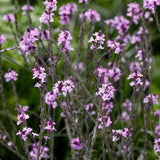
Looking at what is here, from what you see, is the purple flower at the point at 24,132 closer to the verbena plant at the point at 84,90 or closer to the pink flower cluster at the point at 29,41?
the verbena plant at the point at 84,90

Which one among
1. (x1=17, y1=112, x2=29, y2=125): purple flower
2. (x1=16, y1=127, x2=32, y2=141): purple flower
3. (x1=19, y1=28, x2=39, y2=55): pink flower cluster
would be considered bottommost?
(x1=16, y1=127, x2=32, y2=141): purple flower

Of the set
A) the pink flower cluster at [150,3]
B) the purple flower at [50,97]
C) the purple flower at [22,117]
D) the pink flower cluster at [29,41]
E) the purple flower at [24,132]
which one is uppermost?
the pink flower cluster at [150,3]

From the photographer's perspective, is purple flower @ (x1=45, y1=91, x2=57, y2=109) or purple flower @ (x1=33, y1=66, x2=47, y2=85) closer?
purple flower @ (x1=33, y1=66, x2=47, y2=85)

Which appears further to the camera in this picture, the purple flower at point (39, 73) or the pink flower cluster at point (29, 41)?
the pink flower cluster at point (29, 41)

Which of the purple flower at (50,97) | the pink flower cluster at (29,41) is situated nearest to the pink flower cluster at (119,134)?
the purple flower at (50,97)

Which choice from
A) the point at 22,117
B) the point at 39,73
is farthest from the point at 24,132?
the point at 39,73

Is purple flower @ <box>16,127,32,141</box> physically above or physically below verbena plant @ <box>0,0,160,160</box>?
below

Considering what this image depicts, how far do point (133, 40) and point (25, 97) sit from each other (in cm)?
76

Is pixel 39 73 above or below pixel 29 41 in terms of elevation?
below

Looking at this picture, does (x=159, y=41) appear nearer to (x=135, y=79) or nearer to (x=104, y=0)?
(x=104, y=0)

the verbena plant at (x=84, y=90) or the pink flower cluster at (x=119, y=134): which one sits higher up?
the verbena plant at (x=84, y=90)

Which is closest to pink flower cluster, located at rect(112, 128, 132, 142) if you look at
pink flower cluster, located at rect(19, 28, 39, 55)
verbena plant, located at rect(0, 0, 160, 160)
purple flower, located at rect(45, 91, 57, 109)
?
verbena plant, located at rect(0, 0, 160, 160)

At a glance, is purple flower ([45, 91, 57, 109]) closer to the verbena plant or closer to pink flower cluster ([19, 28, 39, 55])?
the verbena plant

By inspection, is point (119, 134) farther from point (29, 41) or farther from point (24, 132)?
point (29, 41)
